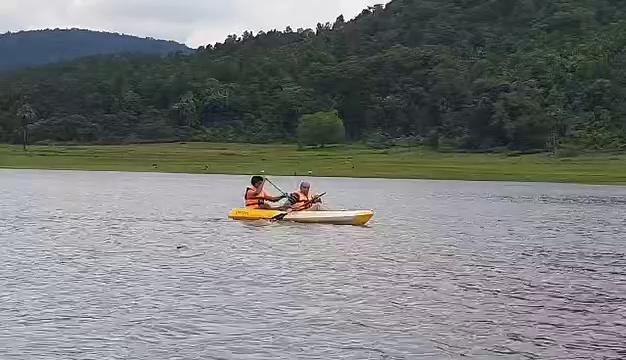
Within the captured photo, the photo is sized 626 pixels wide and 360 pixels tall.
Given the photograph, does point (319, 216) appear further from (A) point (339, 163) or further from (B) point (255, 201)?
(A) point (339, 163)

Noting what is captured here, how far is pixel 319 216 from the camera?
42.8m

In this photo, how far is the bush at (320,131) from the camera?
5098 inches


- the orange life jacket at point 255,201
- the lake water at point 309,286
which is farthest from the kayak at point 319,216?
the lake water at point 309,286

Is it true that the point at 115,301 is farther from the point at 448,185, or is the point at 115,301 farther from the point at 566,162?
the point at 566,162

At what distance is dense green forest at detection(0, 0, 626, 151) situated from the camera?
119 meters

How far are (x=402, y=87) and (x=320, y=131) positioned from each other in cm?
2340

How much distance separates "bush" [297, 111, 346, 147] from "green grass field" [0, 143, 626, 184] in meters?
5.39

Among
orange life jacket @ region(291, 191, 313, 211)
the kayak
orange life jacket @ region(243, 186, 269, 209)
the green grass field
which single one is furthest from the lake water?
the green grass field

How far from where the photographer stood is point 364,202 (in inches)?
2286

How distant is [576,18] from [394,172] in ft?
255

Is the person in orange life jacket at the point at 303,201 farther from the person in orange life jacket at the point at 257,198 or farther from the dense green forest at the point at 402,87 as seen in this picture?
the dense green forest at the point at 402,87

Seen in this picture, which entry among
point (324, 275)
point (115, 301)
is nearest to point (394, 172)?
point (324, 275)

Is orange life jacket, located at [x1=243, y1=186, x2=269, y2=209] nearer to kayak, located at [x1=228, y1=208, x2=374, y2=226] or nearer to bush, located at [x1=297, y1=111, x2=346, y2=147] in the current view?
kayak, located at [x1=228, y1=208, x2=374, y2=226]

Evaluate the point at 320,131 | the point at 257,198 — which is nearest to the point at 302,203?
the point at 257,198
